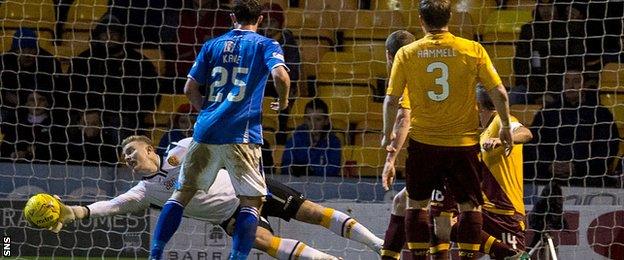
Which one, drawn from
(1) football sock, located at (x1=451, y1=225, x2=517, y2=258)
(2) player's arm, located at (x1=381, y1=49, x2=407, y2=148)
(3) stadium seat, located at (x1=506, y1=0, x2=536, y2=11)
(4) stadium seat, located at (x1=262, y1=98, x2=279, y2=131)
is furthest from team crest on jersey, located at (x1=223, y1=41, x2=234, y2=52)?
(3) stadium seat, located at (x1=506, y1=0, x2=536, y2=11)

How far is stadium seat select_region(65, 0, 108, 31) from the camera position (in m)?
11.9

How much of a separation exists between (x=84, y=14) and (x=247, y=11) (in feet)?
17.6

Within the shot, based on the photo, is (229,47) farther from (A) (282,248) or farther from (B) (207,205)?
(A) (282,248)

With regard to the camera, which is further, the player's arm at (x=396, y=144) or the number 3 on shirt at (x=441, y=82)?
the player's arm at (x=396, y=144)

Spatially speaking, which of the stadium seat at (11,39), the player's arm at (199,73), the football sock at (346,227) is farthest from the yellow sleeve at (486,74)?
the stadium seat at (11,39)

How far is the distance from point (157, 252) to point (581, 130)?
5099 mm

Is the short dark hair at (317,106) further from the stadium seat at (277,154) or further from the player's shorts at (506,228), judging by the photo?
the player's shorts at (506,228)

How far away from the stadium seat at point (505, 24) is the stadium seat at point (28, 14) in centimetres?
398

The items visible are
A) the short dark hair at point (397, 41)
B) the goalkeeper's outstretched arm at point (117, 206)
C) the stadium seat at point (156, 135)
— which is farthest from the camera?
the stadium seat at point (156, 135)

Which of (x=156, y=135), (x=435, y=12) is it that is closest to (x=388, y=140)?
(x=435, y=12)

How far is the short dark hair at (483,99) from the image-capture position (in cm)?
800

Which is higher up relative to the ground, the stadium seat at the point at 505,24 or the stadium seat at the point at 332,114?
the stadium seat at the point at 505,24

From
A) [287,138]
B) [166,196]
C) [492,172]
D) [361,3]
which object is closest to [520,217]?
[492,172]

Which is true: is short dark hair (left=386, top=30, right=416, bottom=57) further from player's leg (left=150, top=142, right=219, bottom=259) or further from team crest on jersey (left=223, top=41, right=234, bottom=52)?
player's leg (left=150, top=142, right=219, bottom=259)
